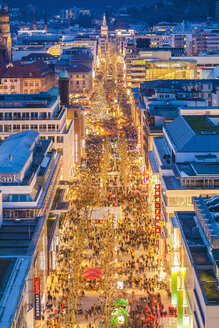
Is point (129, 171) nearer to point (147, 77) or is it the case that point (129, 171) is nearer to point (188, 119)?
point (188, 119)

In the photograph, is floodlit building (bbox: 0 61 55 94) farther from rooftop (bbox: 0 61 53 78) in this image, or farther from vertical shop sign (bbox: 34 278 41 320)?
vertical shop sign (bbox: 34 278 41 320)

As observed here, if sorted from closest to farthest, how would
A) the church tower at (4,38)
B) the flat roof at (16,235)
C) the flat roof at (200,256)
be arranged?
1. the flat roof at (200,256)
2. the flat roof at (16,235)
3. the church tower at (4,38)

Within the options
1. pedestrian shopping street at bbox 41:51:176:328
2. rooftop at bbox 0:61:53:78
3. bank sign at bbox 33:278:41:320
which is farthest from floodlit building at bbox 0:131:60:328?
rooftop at bbox 0:61:53:78

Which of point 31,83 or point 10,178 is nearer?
point 10,178

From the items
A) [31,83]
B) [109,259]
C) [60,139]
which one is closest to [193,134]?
[109,259]

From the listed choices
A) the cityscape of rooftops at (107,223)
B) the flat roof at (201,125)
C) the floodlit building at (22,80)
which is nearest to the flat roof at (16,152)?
the cityscape of rooftops at (107,223)

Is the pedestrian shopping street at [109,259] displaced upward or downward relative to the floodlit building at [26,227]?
downward

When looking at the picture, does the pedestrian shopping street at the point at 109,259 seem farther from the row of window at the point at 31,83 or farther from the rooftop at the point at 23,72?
the rooftop at the point at 23,72

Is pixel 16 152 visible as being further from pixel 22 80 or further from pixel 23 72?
pixel 23 72
